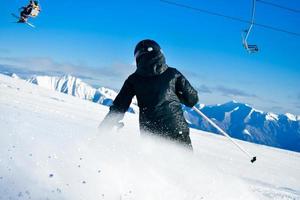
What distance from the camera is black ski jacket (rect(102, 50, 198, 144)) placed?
4828 mm

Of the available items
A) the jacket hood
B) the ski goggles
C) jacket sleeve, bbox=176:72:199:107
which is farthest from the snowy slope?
the ski goggles

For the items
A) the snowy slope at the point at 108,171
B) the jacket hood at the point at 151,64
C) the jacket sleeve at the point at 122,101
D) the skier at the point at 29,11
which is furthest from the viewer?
the skier at the point at 29,11

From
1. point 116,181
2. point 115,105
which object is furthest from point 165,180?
point 115,105

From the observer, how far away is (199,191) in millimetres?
4730

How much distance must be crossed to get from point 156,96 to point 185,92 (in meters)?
0.44

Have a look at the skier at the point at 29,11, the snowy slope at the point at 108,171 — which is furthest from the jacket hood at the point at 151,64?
the skier at the point at 29,11

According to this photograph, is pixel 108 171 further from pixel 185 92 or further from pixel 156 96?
pixel 185 92

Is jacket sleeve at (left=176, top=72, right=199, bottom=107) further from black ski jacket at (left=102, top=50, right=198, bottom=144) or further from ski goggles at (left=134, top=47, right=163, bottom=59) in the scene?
ski goggles at (left=134, top=47, right=163, bottom=59)

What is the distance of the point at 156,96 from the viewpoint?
4855mm

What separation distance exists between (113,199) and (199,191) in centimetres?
114

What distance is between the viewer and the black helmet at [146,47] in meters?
4.77

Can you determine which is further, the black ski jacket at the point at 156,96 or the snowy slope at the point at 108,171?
the black ski jacket at the point at 156,96

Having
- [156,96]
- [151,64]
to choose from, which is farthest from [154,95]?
[151,64]

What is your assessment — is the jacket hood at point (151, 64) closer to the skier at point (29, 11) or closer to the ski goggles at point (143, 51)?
the ski goggles at point (143, 51)
